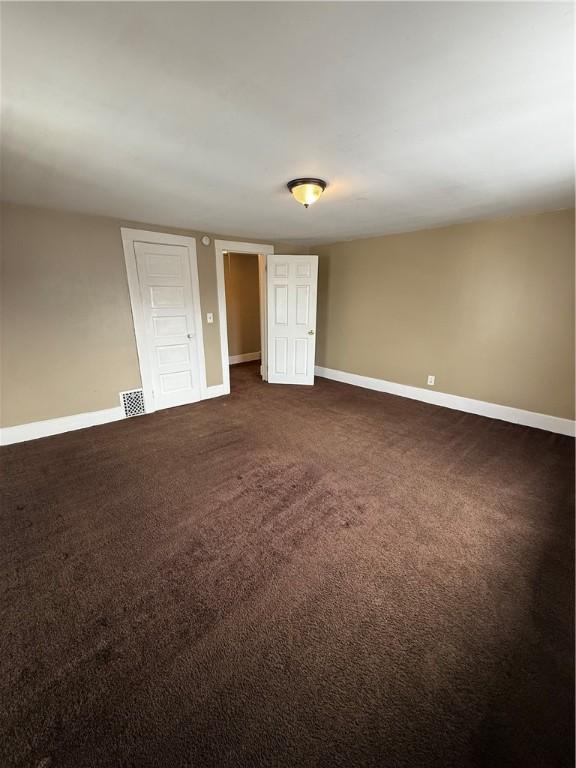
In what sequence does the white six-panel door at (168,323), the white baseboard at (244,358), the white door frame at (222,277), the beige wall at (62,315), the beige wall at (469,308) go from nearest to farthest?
the beige wall at (62,315) → the beige wall at (469,308) → the white six-panel door at (168,323) → the white door frame at (222,277) → the white baseboard at (244,358)

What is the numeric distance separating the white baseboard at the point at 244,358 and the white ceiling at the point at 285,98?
13.8 ft

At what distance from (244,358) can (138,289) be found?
3.39 meters

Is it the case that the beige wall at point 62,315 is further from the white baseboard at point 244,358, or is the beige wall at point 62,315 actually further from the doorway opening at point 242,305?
the white baseboard at point 244,358

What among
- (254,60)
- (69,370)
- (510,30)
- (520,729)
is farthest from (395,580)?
(69,370)

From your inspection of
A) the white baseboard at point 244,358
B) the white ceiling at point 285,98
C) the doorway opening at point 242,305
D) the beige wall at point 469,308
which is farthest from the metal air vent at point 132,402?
the beige wall at point 469,308

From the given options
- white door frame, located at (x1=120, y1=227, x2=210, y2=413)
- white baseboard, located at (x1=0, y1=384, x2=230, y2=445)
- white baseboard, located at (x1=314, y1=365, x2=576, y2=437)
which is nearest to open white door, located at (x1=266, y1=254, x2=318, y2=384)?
A: white baseboard, located at (x1=314, y1=365, x2=576, y2=437)

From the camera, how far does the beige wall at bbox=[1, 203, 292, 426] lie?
9.53 ft

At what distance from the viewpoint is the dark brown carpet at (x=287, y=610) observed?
1.05 meters

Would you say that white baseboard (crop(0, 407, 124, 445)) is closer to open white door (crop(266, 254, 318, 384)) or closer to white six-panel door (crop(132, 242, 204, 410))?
white six-panel door (crop(132, 242, 204, 410))

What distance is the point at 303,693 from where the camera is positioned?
3.83 ft

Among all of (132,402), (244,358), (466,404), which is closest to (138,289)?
(132,402)

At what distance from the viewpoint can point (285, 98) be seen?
1338mm

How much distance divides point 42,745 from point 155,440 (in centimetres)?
238

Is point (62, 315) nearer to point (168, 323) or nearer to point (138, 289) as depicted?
point (138, 289)
